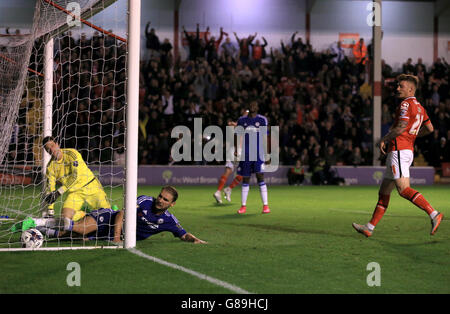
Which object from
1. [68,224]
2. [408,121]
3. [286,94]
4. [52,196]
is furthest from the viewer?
[286,94]

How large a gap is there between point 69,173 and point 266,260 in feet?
11.8

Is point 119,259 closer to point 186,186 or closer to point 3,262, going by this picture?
point 3,262

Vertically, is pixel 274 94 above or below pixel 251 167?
above

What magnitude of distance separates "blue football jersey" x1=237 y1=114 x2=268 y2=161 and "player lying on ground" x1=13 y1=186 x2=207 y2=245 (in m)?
4.08

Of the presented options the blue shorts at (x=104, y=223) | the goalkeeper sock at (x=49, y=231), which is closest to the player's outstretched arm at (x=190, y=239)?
the blue shorts at (x=104, y=223)

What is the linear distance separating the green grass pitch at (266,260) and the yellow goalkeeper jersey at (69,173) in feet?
4.78

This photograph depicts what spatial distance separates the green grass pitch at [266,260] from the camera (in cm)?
483

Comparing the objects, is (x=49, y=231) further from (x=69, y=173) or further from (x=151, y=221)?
Answer: (x=69, y=173)

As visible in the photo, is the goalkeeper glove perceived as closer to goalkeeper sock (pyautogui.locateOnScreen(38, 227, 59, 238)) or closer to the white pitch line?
goalkeeper sock (pyautogui.locateOnScreen(38, 227, 59, 238))

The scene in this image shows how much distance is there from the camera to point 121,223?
700cm

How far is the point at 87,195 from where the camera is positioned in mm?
8234

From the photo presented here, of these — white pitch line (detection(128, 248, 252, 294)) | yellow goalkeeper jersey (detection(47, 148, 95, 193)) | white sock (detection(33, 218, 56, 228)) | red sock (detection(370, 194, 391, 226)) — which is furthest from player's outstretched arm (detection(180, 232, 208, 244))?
red sock (detection(370, 194, 391, 226))

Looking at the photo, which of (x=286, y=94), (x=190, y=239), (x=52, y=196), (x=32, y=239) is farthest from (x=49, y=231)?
(x=286, y=94)
